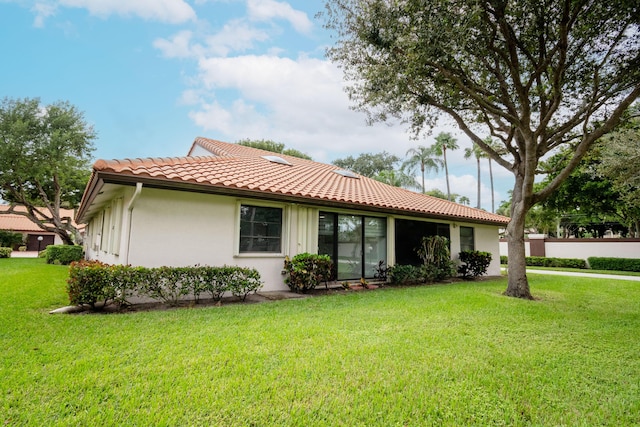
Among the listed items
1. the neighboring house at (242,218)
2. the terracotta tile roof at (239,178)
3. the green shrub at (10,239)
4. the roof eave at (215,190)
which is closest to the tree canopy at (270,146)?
the terracotta tile roof at (239,178)

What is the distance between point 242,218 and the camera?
8.11 m

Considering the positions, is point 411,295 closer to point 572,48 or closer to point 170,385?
point 170,385

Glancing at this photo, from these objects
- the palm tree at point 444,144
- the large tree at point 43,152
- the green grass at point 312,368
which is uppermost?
the palm tree at point 444,144

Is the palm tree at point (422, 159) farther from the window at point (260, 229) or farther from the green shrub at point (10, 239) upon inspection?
the green shrub at point (10, 239)

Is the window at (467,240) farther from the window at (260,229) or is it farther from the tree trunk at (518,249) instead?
the window at (260,229)

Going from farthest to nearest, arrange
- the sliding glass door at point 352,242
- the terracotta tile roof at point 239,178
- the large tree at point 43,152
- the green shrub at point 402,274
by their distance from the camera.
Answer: the large tree at point 43,152 < the green shrub at point 402,274 < the sliding glass door at point 352,242 < the terracotta tile roof at point 239,178

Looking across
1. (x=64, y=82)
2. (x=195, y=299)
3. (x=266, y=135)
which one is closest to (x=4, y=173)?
(x=64, y=82)

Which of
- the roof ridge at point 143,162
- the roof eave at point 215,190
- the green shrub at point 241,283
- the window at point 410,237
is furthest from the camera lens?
the window at point 410,237

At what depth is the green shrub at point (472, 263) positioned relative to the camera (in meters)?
13.0

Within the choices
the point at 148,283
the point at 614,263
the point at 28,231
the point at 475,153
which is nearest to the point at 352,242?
the point at 148,283

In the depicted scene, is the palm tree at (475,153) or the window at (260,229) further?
the palm tree at (475,153)

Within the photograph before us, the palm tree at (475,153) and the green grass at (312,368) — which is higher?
the palm tree at (475,153)

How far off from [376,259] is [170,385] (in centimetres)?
853

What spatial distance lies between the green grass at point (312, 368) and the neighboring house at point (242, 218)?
191 cm
